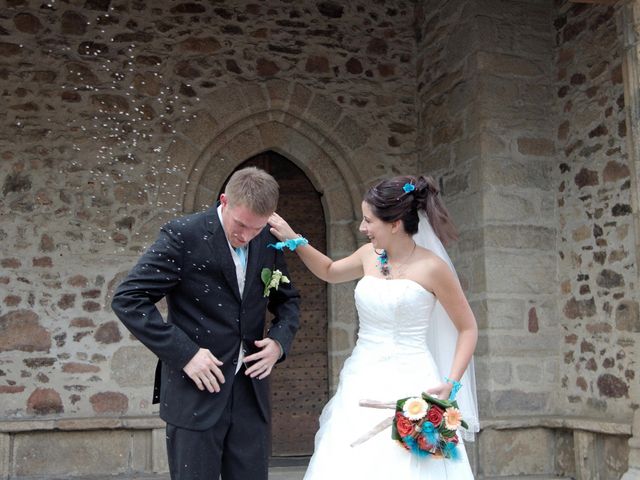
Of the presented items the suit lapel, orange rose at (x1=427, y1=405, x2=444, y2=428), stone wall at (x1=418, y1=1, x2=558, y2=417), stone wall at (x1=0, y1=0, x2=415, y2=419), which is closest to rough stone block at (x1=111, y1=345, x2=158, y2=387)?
stone wall at (x1=0, y1=0, x2=415, y2=419)

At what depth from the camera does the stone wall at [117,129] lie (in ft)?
18.9

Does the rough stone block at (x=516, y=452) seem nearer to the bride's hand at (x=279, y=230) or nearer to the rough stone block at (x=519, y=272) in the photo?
the rough stone block at (x=519, y=272)

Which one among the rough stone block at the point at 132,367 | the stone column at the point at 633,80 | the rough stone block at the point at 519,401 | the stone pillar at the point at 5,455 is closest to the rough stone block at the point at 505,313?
the rough stone block at the point at 519,401

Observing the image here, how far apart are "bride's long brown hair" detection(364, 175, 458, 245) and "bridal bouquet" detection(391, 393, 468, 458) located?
0.71 meters

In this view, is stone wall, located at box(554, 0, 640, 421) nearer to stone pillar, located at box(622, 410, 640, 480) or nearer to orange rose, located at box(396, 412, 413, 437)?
stone pillar, located at box(622, 410, 640, 480)

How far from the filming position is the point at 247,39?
6352 mm

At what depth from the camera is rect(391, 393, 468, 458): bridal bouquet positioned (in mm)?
2543

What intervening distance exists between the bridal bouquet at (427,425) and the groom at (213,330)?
479mm

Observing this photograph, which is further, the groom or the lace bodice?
the lace bodice

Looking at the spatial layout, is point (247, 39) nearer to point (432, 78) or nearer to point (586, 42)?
point (432, 78)

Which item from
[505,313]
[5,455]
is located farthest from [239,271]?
[5,455]

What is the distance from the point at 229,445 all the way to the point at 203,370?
0.34m

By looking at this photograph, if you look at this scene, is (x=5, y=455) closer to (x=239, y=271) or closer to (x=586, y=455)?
(x=239, y=271)

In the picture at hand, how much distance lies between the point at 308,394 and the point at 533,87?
3055 mm
